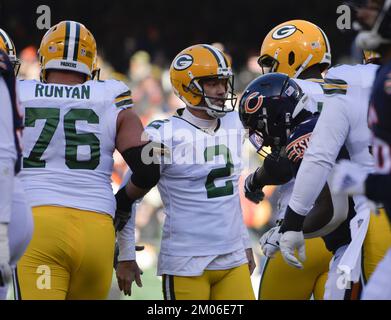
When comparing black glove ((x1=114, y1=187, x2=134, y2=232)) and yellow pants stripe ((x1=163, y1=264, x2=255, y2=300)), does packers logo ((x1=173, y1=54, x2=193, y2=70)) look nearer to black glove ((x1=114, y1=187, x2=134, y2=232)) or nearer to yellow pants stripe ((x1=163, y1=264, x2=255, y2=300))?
black glove ((x1=114, y1=187, x2=134, y2=232))

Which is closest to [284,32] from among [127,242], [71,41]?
[71,41]

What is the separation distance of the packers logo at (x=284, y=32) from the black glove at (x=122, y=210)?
5.09ft

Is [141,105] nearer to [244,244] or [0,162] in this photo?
[244,244]

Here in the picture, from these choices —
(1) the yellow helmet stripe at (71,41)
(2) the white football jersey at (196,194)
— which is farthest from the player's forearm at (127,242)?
(1) the yellow helmet stripe at (71,41)

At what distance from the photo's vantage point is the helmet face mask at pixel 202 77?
17.6ft

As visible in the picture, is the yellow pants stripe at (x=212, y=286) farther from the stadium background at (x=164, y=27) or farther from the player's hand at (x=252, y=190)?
the stadium background at (x=164, y=27)

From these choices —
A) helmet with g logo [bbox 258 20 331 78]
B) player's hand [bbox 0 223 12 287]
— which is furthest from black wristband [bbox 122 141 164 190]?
helmet with g logo [bbox 258 20 331 78]

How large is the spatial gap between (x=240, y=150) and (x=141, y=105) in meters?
7.33

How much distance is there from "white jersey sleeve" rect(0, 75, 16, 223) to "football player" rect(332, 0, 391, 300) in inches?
50.0
